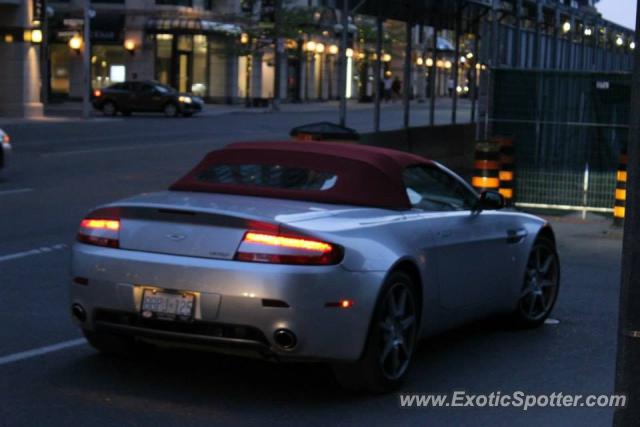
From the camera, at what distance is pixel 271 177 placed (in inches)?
295

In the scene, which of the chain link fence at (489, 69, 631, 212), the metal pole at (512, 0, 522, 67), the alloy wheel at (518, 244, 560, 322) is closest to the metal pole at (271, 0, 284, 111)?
the metal pole at (512, 0, 522, 67)

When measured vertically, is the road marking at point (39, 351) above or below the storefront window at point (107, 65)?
below

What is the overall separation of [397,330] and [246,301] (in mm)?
1101

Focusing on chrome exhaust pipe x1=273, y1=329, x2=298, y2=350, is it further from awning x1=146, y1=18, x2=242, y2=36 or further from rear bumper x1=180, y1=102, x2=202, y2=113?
awning x1=146, y1=18, x2=242, y2=36

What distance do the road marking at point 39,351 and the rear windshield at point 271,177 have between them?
1.43m

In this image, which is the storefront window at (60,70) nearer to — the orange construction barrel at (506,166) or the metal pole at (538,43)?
the metal pole at (538,43)

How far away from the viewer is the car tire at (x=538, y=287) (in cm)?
874

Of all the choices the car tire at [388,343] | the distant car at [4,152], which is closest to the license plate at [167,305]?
the car tire at [388,343]

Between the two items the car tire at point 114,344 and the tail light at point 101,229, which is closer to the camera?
the tail light at point 101,229

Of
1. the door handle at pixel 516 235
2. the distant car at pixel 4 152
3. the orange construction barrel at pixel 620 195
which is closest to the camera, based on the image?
the door handle at pixel 516 235

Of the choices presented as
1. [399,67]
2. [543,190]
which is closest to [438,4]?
[543,190]

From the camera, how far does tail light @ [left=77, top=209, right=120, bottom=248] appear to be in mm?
6688

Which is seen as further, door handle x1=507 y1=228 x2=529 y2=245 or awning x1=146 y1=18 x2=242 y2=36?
awning x1=146 y1=18 x2=242 y2=36

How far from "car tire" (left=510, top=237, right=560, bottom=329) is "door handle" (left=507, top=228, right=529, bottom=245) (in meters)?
0.19
